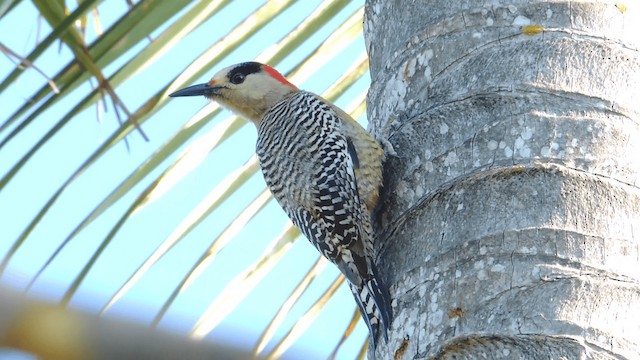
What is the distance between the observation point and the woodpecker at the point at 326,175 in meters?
2.88

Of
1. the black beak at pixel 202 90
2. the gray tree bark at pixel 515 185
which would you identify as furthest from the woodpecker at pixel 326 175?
the gray tree bark at pixel 515 185

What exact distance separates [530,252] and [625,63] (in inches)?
19.8

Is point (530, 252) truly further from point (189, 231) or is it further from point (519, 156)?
point (189, 231)

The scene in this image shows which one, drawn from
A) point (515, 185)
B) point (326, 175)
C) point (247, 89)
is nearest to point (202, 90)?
point (247, 89)

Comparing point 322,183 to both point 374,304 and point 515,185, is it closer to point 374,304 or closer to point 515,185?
point 374,304

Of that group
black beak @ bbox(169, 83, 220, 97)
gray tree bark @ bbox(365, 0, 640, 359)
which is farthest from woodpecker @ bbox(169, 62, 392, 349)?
gray tree bark @ bbox(365, 0, 640, 359)

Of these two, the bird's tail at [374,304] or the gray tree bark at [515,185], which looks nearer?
the gray tree bark at [515,185]

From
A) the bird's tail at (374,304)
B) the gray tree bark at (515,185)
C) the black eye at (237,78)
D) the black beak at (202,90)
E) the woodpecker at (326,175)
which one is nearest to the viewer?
the gray tree bark at (515,185)

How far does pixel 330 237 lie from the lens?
3.11m

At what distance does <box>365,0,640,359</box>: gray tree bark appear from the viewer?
1.88 metres

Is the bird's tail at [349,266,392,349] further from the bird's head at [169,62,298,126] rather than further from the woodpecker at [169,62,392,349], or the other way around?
the bird's head at [169,62,298,126]

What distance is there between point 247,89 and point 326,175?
41.1 inches

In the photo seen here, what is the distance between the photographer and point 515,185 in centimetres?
208

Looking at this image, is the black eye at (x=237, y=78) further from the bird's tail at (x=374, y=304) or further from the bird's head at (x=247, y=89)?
the bird's tail at (x=374, y=304)
